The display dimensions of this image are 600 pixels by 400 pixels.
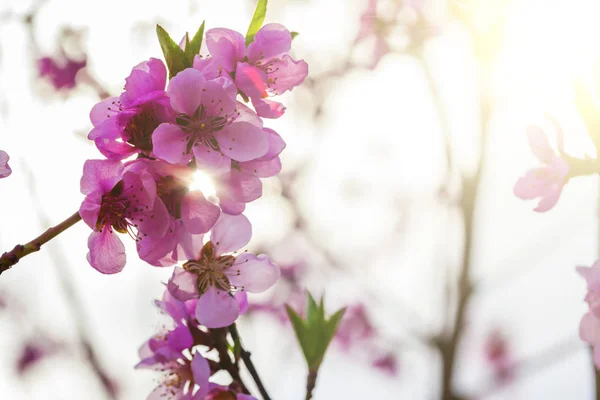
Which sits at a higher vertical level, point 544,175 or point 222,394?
point 222,394

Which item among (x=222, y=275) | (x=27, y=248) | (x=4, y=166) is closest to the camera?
(x=27, y=248)

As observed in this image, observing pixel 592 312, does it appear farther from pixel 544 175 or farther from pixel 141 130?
pixel 141 130

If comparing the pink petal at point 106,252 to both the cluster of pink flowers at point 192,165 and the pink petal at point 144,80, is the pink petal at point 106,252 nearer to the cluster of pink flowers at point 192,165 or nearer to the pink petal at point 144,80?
the cluster of pink flowers at point 192,165

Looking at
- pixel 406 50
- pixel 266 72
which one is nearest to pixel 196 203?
pixel 266 72

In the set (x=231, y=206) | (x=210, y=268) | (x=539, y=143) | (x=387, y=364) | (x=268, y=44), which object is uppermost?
(x=268, y=44)

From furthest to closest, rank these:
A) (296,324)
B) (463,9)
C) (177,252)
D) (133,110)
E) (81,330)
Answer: (463,9) < (81,330) < (296,324) < (177,252) < (133,110)

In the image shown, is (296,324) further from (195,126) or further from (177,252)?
(195,126)

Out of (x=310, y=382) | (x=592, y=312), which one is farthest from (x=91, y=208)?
(x=592, y=312)

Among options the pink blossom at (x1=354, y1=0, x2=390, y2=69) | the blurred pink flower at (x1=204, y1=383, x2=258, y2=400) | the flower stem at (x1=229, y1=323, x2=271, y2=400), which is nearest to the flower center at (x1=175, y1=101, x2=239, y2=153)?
the flower stem at (x1=229, y1=323, x2=271, y2=400)
